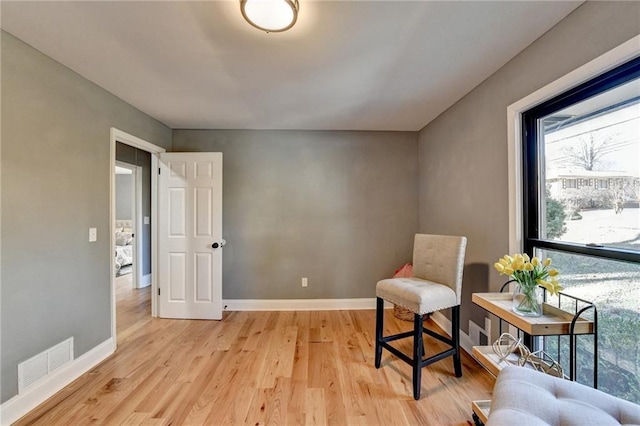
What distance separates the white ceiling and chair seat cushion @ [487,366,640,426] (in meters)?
1.78

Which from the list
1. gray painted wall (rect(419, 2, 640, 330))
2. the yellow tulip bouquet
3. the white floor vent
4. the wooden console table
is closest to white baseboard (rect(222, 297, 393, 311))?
gray painted wall (rect(419, 2, 640, 330))

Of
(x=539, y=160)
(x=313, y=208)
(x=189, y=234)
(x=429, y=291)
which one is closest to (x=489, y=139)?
(x=539, y=160)

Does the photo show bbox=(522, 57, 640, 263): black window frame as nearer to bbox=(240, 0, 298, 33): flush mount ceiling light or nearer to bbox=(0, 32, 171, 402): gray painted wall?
bbox=(240, 0, 298, 33): flush mount ceiling light

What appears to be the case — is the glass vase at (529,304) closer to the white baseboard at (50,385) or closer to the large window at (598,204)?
the large window at (598,204)

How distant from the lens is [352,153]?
11.5 ft

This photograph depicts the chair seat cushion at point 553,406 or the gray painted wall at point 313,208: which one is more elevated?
the gray painted wall at point 313,208

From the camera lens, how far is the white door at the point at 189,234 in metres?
3.14

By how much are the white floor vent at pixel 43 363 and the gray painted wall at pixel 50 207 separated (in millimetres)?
38

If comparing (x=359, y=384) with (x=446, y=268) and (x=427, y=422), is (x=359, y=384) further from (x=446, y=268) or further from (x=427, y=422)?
(x=446, y=268)

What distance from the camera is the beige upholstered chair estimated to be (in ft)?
5.86

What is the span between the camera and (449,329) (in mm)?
2760

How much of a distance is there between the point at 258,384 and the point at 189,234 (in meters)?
1.95

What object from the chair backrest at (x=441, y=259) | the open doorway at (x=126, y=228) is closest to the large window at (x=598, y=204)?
the chair backrest at (x=441, y=259)

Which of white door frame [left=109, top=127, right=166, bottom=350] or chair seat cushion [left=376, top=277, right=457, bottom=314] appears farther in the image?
white door frame [left=109, top=127, right=166, bottom=350]
